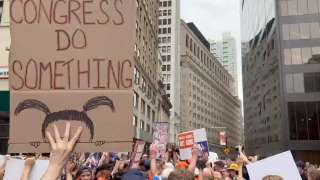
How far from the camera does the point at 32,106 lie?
3943mm

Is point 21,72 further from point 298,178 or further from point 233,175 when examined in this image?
point 233,175

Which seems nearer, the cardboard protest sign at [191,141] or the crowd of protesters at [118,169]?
the crowd of protesters at [118,169]

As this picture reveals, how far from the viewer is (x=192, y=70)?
149 m

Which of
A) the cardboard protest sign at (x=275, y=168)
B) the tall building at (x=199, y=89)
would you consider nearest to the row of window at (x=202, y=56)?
the tall building at (x=199, y=89)

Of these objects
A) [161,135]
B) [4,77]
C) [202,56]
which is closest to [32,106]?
[161,135]

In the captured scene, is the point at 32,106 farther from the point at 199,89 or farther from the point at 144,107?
the point at 199,89

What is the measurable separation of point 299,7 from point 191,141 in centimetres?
4937

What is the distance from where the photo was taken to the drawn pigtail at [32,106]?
395 cm

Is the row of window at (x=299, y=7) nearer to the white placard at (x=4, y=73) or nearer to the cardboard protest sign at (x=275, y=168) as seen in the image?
the white placard at (x=4, y=73)

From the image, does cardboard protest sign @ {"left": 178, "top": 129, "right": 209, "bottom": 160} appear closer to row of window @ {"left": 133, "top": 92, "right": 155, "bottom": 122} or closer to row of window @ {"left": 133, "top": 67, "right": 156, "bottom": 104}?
row of window @ {"left": 133, "top": 92, "right": 155, "bottom": 122}

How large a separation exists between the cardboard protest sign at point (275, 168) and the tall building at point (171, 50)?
11514 cm

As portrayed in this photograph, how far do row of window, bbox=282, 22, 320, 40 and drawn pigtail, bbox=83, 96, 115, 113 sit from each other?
186 feet

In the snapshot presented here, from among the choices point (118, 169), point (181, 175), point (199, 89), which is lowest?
point (118, 169)

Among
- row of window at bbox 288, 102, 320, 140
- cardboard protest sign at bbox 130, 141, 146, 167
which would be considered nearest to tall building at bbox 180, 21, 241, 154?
row of window at bbox 288, 102, 320, 140
